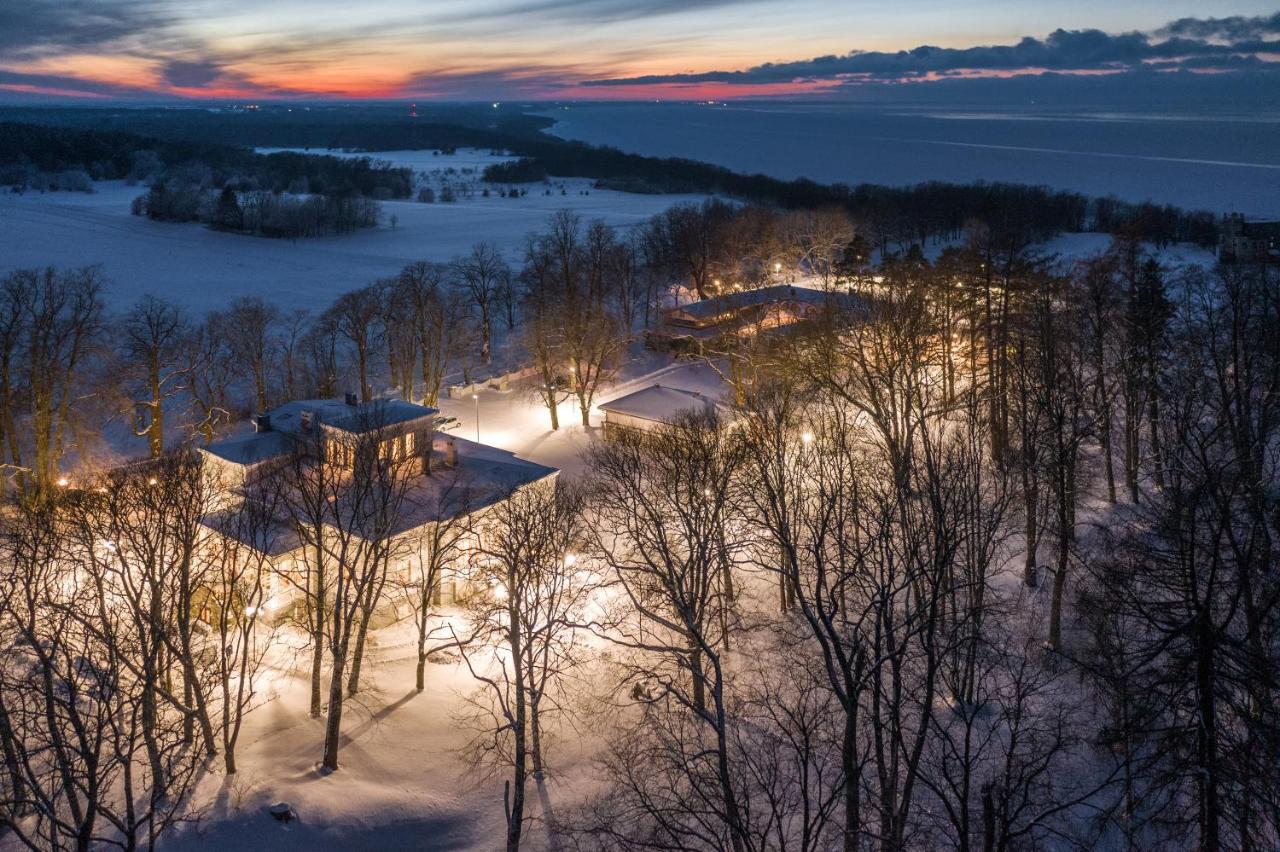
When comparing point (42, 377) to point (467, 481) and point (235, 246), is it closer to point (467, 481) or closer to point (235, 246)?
point (467, 481)

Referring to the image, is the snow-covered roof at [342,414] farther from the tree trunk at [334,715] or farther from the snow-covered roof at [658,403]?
the snow-covered roof at [658,403]

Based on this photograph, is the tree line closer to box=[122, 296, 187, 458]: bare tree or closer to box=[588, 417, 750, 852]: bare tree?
box=[588, 417, 750, 852]: bare tree

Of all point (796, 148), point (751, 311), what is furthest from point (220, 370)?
point (796, 148)

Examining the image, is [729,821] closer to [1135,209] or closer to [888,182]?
[1135,209]

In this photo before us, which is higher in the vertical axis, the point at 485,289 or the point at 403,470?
the point at 485,289

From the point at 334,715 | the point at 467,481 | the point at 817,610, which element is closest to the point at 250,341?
the point at 467,481

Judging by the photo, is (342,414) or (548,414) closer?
(342,414)
